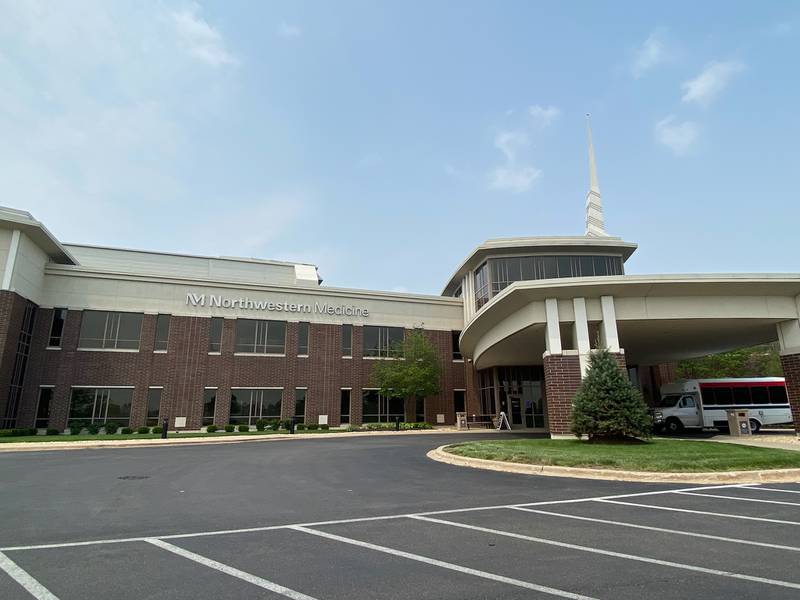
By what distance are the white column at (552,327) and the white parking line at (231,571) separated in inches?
615

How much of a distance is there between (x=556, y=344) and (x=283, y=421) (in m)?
20.1

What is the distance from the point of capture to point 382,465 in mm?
13102

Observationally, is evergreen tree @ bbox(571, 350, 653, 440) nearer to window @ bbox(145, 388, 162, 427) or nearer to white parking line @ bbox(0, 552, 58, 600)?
white parking line @ bbox(0, 552, 58, 600)

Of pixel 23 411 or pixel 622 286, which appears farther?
pixel 23 411

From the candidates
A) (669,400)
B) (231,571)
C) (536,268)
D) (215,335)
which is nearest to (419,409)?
(536,268)

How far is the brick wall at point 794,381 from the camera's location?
18.7 metres

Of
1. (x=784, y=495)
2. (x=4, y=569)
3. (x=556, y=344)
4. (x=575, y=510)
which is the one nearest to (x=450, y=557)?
(x=575, y=510)

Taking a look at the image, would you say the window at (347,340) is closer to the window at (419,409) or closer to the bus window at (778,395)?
the window at (419,409)

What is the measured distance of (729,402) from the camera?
86.9 feet

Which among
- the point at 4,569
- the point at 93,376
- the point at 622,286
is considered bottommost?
the point at 4,569

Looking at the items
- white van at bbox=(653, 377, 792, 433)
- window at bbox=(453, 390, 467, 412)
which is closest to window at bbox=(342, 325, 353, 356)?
window at bbox=(453, 390, 467, 412)

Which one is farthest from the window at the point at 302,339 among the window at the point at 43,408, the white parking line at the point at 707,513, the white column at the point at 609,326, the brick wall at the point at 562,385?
the white parking line at the point at 707,513

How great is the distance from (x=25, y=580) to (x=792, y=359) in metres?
24.2

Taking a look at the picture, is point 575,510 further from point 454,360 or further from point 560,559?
point 454,360
